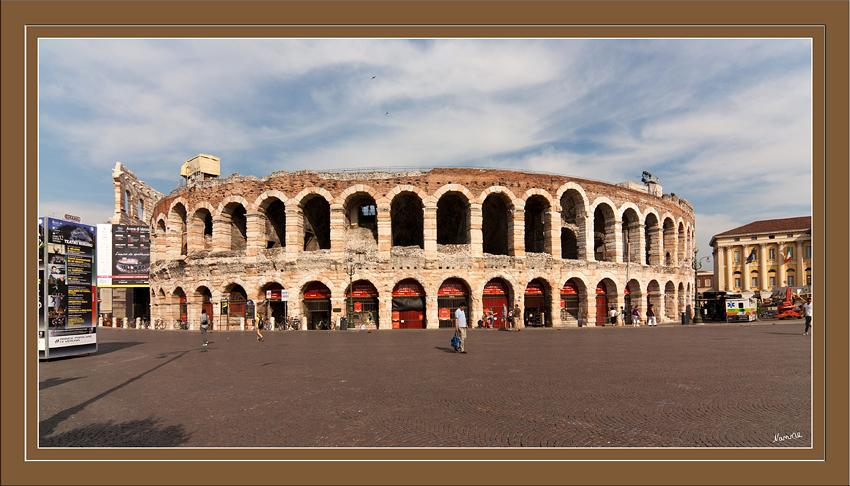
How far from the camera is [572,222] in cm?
3175

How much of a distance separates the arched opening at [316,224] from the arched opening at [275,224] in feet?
6.01

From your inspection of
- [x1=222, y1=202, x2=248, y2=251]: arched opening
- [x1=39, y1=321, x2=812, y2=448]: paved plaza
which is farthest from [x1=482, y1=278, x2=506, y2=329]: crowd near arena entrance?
[x1=222, y1=202, x2=248, y2=251]: arched opening

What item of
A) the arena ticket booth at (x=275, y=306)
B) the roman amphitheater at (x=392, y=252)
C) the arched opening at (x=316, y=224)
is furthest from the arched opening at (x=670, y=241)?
the arena ticket booth at (x=275, y=306)

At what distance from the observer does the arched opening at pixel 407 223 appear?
32.8m

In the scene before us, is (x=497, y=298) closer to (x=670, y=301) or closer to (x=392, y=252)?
(x=392, y=252)

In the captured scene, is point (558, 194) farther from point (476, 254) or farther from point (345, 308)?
point (345, 308)

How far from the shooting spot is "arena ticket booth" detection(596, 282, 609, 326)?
3036cm

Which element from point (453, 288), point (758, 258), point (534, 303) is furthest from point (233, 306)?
point (758, 258)

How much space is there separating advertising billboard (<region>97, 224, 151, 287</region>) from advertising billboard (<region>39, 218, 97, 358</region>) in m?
25.0

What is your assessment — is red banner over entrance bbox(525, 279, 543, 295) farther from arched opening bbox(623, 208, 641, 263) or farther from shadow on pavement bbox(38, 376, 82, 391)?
shadow on pavement bbox(38, 376, 82, 391)

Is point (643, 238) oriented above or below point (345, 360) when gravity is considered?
above

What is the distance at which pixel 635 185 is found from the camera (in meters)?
33.2
